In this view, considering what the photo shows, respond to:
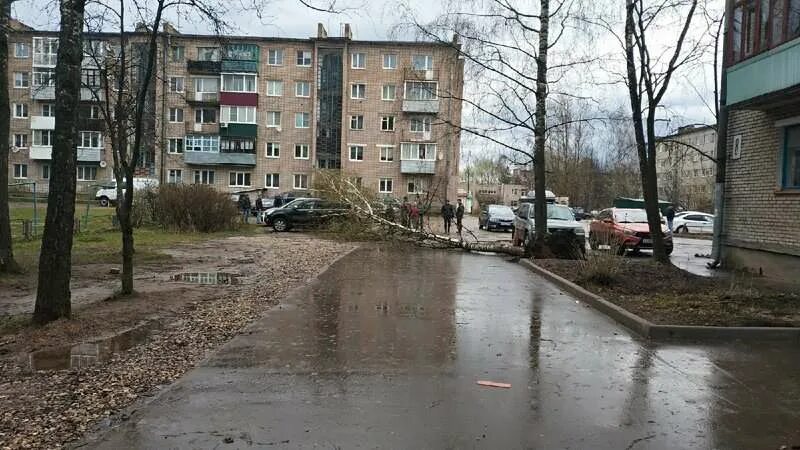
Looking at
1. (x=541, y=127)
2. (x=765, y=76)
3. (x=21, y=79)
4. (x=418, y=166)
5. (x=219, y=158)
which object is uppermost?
(x=21, y=79)

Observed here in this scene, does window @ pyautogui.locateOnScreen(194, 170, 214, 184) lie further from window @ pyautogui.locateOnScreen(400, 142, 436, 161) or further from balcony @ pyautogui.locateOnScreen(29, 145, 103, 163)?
window @ pyautogui.locateOnScreen(400, 142, 436, 161)

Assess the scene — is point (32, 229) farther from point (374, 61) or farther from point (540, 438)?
point (374, 61)

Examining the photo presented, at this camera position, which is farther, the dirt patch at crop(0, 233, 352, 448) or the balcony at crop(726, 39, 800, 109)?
the balcony at crop(726, 39, 800, 109)

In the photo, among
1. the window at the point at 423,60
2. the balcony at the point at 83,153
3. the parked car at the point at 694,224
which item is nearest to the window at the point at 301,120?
the window at the point at 423,60

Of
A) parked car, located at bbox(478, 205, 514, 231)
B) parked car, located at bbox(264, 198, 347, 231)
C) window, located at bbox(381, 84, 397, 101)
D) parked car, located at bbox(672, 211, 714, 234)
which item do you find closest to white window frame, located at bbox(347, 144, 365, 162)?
window, located at bbox(381, 84, 397, 101)

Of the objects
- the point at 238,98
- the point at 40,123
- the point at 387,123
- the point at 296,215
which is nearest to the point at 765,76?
the point at 296,215

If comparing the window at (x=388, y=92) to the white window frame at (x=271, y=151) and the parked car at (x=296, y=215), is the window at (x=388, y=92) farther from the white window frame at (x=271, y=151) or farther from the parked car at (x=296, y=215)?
the parked car at (x=296, y=215)

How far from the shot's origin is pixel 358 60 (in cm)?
5519

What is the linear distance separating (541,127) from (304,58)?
138 ft

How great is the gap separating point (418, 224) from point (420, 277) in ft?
34.4

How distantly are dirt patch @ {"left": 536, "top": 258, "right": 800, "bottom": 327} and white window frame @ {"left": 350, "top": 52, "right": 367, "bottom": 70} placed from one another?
148ft

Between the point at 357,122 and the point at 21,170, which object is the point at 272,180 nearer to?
the point at 357,122

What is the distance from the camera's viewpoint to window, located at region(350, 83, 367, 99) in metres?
55.2

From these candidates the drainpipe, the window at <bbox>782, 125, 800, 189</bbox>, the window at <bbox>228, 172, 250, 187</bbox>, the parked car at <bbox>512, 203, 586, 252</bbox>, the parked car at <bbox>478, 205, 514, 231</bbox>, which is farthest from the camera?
the window at <bbox>228, 172, 250, 187</bbox>
